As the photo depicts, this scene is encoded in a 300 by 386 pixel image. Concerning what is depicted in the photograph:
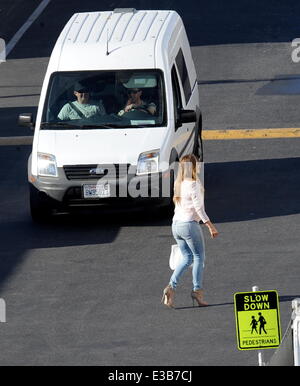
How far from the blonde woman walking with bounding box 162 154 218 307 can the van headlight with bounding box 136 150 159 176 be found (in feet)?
9.93

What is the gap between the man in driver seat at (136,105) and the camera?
18188 millimetres

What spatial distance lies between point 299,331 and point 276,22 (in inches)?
910

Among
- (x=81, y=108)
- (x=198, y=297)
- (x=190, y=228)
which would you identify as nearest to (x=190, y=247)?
(x=190, y=228)

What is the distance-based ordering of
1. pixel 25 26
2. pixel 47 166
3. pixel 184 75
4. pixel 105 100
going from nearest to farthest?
pixel 47 166 → pixel 105 100 → pixel 184 75 → pixel 25 26

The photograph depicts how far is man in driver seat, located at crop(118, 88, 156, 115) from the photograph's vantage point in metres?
18.2

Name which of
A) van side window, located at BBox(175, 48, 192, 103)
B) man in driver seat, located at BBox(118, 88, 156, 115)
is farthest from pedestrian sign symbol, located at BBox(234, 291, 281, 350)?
van side window, located at BBox(175, 48, 192, 103)

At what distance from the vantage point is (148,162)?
57.4 ft

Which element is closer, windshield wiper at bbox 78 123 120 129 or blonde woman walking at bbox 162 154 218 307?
blonde woman walking at bbox 162 154 218 307

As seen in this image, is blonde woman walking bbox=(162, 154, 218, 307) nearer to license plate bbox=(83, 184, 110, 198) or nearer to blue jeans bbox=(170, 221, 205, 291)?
blue jeans bbox=(170, 221, 205, 291)

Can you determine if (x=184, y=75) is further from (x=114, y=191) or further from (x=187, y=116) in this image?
(x=114, y=191)

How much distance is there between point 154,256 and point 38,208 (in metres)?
2.20

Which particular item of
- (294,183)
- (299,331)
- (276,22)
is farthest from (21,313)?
(276,22)

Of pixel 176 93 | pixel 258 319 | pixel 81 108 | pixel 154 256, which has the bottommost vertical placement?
pixel 258 319

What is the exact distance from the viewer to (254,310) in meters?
10.5
